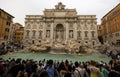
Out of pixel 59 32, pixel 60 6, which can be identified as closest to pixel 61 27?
pixel 59 32

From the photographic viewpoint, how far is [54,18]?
49188 mm

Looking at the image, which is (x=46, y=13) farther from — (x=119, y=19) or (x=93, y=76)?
(x=93, y=76)

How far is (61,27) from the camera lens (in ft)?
167

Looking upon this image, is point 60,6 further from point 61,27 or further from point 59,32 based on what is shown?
point 59,32

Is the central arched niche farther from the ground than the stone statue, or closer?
closer

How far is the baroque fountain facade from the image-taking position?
48.2 m

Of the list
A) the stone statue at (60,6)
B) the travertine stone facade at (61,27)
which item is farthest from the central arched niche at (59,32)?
the stone statue at (60,6)

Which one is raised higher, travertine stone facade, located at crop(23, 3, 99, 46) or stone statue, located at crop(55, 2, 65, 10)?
stone statue, located at crop(55, 2, 65, 10)

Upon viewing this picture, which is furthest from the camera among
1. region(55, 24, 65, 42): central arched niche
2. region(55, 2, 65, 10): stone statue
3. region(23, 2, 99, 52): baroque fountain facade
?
region(55, 2, 65, 10): stone statue

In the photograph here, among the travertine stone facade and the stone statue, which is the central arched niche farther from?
the stone statue

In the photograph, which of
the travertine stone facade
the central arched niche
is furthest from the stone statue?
the central arched niche

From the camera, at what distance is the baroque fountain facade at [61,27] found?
48156 millimetres

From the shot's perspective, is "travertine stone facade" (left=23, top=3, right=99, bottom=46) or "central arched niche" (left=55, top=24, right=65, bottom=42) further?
"central arched niche" (left=55, top=24, right=65, bottom=42)

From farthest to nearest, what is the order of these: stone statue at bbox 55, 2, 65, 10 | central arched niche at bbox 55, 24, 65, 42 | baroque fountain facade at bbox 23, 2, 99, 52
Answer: stone statue at bbox 55, 2, 65, 10
central arched niche at bbox 55, 24, 65, 42
baroque fountain facade at bbox 23, 2, 99, 52
